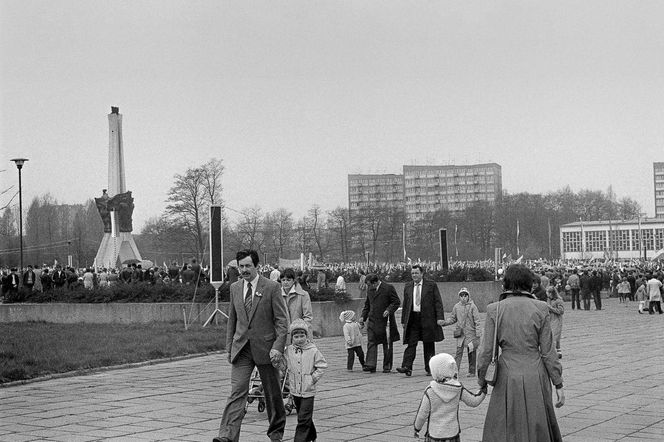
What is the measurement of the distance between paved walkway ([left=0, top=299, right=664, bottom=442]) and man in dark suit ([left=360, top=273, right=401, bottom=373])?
36 centimetres

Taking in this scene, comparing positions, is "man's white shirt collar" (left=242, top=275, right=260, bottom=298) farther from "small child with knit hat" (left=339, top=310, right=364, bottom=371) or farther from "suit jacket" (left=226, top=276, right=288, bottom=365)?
"small child with knit hat" (left=339, top=310, right=364, bottom=371)

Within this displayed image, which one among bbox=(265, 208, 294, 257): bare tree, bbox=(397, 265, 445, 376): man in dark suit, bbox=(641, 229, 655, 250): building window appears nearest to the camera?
bbox=(397, 265, 445, 376): man in dark suit

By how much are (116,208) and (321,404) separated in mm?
47776

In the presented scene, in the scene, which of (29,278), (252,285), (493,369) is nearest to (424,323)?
(252,285)

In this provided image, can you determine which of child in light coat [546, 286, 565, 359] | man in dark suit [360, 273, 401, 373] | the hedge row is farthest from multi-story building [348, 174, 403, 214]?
man in dark suit [360, 273, 401, 373]

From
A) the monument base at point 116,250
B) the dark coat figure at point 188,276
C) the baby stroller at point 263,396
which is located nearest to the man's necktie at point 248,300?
the baby stroller at point 263,396

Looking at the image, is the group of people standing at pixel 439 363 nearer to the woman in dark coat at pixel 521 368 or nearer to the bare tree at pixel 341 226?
the woman in dark coat at pixel 521 368

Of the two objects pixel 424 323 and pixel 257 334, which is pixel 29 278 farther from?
pixel 257 334

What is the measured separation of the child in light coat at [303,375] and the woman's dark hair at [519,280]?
7.92 feet

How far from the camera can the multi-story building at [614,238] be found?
449 ft

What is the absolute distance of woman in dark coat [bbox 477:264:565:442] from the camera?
6.55m

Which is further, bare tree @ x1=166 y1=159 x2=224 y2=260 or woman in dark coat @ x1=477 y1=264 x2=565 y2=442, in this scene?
bare tree @ x1=166 y1=159 x2=224 y2=260

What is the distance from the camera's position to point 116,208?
5762 cm

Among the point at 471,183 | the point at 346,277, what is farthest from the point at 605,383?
the point at 471,183
